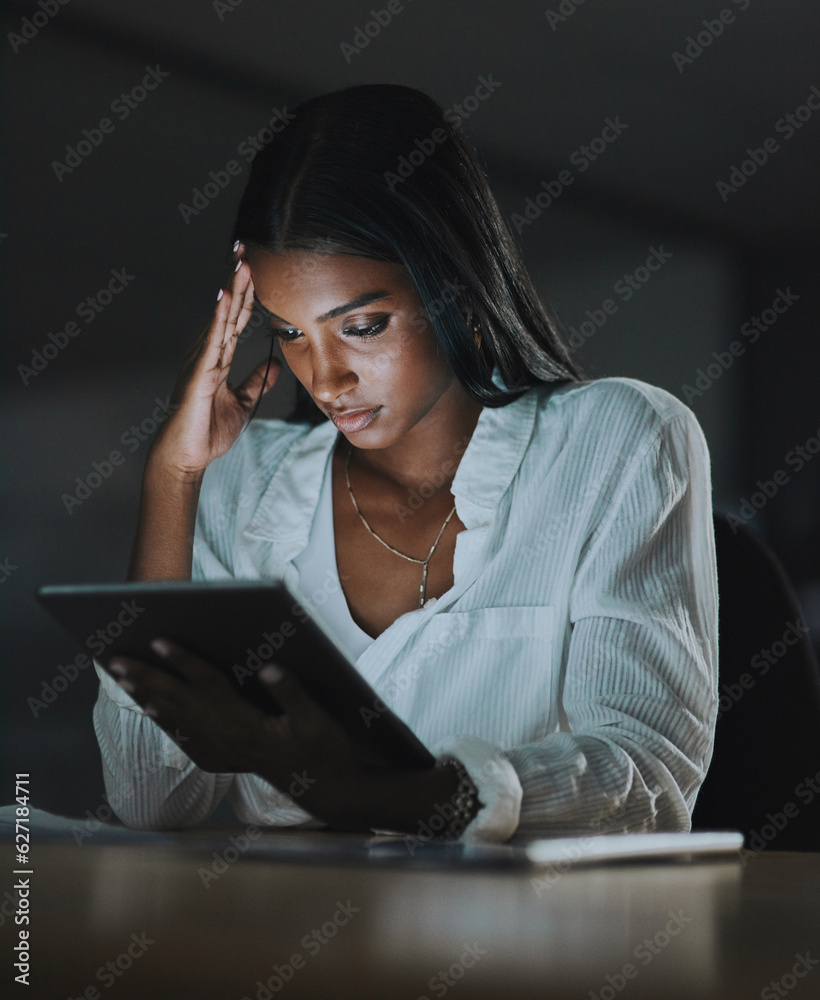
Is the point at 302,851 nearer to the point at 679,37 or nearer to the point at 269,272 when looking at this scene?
the point at 269,272

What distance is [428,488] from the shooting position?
5.43 ft

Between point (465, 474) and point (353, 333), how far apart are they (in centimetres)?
24

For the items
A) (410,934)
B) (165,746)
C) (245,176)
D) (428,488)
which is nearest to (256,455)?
(428,488)

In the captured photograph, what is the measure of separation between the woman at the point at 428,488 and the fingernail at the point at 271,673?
1.30 ft

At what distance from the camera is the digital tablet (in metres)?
0.79

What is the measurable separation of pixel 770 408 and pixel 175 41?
1.59 meters

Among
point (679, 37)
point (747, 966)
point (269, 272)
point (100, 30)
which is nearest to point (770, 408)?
point (679, 37)

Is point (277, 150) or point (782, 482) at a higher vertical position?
point (277, 150)

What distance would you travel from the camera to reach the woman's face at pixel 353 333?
1.42 metres

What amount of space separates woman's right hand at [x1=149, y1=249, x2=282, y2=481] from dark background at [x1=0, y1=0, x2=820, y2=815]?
0.96 meters

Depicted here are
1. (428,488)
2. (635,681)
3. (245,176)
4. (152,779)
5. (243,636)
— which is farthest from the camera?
(245,176)

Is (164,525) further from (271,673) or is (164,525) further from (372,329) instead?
(271,673)

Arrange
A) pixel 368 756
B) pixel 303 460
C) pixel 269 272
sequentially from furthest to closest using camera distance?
pixel 303 460 < pixel 269 272 < pixel 368 756

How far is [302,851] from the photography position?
80cm
